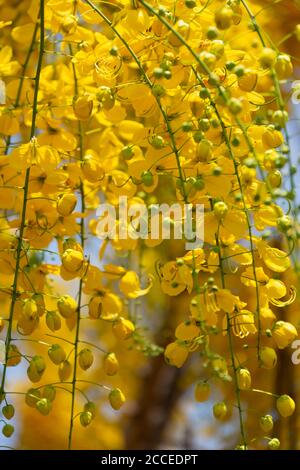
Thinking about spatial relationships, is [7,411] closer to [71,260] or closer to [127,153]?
[71,260]

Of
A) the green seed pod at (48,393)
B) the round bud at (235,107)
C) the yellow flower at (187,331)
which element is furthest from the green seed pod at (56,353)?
the round bud at (235,107)

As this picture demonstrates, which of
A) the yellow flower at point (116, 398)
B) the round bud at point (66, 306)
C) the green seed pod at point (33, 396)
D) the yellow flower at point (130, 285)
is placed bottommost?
the green seed pod at point (33, 396)

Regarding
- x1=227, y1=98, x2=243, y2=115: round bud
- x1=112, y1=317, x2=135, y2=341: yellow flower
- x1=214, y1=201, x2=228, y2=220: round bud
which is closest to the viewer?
x1=227, y1=98, x2=243, y2=115: round bud

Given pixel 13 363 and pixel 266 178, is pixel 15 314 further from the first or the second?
pixel 266 178

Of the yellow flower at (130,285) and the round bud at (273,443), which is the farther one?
the yellow flower at (130,285)

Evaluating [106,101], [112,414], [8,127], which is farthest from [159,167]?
[112,414]

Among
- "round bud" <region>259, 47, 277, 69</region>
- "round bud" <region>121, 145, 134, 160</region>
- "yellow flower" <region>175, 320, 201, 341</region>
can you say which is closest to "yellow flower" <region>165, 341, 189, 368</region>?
"yellow flower" <region>175, 320, 201, 341</region>

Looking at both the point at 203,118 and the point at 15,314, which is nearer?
the point at 203,118

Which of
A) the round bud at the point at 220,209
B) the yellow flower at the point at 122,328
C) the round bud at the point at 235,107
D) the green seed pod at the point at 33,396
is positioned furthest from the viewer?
the yellow flower at the point at 122,328

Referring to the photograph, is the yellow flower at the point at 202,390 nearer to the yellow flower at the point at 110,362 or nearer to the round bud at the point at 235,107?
the yellow flower at the point at 110,362

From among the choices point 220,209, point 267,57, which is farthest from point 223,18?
point 220,209

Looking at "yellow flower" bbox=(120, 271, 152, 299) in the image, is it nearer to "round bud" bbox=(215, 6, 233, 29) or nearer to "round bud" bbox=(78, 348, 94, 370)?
"round bud" bbox=(78, 348, 94, 370)
